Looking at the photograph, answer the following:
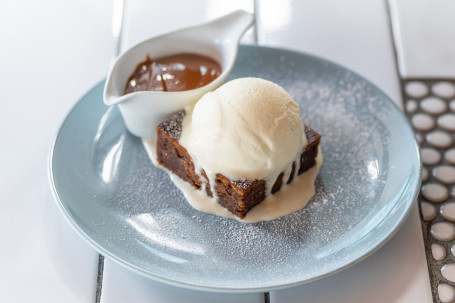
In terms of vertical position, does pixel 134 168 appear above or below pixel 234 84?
below

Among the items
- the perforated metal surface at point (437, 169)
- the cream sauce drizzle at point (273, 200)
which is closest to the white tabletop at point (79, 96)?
the perforated metal surface at point (437, 169)

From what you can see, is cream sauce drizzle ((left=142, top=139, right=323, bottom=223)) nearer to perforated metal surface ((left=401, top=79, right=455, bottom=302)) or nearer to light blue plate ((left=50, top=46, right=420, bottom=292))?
light blue plate ((left=50, top=46, right=420, bottom=292))

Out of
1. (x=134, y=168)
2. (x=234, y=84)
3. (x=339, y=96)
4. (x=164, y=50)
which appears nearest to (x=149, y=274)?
(x=134, y=168)

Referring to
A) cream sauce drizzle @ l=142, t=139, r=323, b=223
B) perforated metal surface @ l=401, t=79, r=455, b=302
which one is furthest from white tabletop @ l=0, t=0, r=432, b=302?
cream sauce drizzle @ l=142, t=139, r=323, b=223

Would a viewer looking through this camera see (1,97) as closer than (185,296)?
No

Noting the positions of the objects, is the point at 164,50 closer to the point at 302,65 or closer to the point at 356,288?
the point at 302,65

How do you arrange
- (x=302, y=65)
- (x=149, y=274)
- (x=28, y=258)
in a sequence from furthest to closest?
(x=302, y=65) → (x=28, y=258) → (x=149, y=274)

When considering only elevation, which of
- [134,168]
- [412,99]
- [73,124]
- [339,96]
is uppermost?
[73,124]
